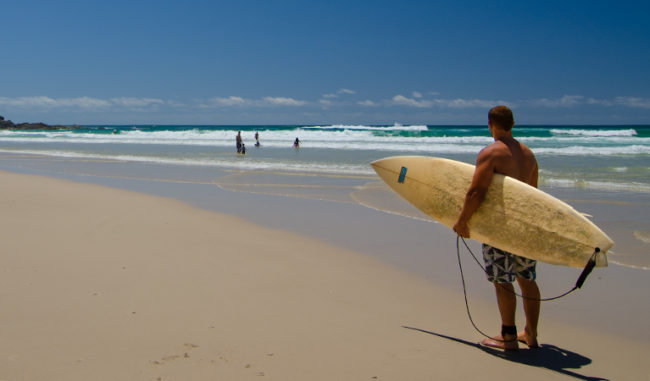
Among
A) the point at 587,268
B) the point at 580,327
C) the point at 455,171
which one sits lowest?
the point at 580,327

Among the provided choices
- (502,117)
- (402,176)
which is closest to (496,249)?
(502,117)

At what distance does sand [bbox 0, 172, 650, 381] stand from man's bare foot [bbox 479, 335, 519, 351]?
0.14 feet

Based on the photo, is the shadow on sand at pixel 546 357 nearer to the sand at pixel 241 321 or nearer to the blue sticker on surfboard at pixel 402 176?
the sand at pixel 241 321

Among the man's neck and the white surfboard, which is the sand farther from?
the man's neck

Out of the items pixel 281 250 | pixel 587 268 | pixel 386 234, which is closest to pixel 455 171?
pixel 587 268

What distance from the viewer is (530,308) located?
10.2 feet

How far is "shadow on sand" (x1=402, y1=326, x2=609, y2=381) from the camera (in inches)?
117

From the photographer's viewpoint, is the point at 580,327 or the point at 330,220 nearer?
the point at 580,327

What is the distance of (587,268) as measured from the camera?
2.84 meters

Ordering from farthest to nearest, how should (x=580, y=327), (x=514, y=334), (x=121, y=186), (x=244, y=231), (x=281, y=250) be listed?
1. (x=121, y=186)
2. (x=244, y=231)
3. (x=281, y=250)
4. (x=580, y=327)
5. (x=514, y=334)

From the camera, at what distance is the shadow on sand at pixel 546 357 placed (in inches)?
117

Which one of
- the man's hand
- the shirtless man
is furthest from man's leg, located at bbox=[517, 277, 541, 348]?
the man's hand

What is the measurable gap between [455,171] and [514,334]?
1136 mm

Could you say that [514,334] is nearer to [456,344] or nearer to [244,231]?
[456,344]
